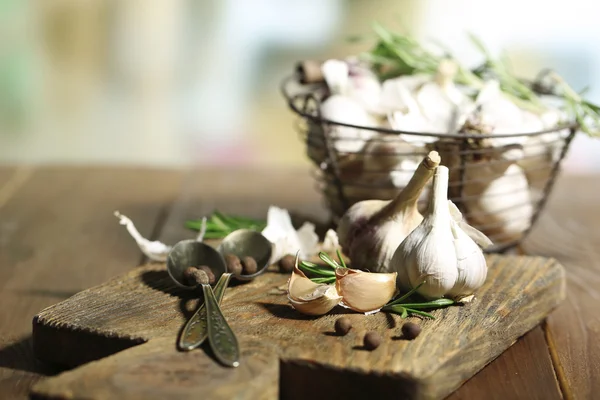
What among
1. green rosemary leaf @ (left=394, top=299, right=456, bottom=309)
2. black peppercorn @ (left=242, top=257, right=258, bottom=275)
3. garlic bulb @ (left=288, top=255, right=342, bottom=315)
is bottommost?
black peppercorn @ (left=242, top=257, right=258, bottom=275)

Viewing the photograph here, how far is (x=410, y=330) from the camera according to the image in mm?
756

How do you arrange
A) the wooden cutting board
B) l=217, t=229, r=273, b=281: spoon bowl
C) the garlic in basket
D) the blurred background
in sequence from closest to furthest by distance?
the wooden cutting board
l=217, t=229, r=273, b=281: spoon bowl
the garlic in basket
the blurred background

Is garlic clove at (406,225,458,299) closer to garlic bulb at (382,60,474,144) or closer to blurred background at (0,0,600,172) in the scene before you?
garlic bulb at (382,60,474,144)

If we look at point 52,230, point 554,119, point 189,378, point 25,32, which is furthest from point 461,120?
point 25,32

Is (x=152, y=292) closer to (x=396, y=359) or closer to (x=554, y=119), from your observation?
(x=396, y=359)

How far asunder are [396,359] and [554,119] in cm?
57

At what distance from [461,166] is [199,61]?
264 cm

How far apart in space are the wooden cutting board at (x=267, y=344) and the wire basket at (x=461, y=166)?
0.15 meters

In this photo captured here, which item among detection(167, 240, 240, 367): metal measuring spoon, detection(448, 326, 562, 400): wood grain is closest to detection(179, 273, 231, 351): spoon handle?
detection(167, 240, 240, 367): metal measuring spoon

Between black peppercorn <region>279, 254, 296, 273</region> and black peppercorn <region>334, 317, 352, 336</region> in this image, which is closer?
black peppercorn <region>334, 317, 352, 336</region>

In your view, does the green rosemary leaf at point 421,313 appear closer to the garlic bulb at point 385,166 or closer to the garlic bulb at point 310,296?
the garlic bulb at point 310,296

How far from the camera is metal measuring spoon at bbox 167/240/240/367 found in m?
0.70

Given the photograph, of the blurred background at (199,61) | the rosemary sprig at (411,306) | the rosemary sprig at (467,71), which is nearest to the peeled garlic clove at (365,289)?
the rosemary sprig at (411,306)

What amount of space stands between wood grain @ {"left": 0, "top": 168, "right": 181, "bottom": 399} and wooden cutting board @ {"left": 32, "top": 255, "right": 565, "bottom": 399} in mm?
63
